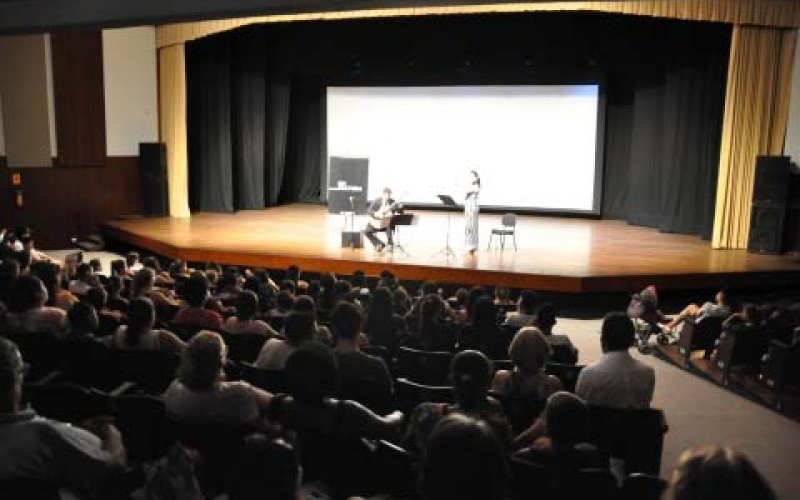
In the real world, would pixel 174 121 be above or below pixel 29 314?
above

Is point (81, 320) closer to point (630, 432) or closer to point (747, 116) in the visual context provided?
point (630, 432)

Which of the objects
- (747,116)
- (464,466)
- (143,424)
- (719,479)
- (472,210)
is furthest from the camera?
(747,116)

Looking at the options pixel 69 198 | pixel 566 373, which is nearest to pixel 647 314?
pixel 566 373

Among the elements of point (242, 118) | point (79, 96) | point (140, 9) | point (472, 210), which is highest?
point (140, 9)

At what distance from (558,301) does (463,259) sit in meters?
1.40

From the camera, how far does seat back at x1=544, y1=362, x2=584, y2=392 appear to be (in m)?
4.55

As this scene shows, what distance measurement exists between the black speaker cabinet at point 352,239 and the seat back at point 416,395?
6.95m

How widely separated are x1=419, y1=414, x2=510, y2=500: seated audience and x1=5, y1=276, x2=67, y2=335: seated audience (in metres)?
3.82

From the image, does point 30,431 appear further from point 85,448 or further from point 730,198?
point 730,198

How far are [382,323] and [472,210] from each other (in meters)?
5.17

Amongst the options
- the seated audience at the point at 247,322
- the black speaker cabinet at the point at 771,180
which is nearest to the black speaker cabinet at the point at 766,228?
the black speaker cabinet at the point at 771,180

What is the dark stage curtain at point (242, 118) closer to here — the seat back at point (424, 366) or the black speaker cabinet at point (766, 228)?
the black speaker cabinet at point (766, 228)

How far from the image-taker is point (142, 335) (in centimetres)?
440

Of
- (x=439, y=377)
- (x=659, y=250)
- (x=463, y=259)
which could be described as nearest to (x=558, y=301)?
(x=463, y=259)
